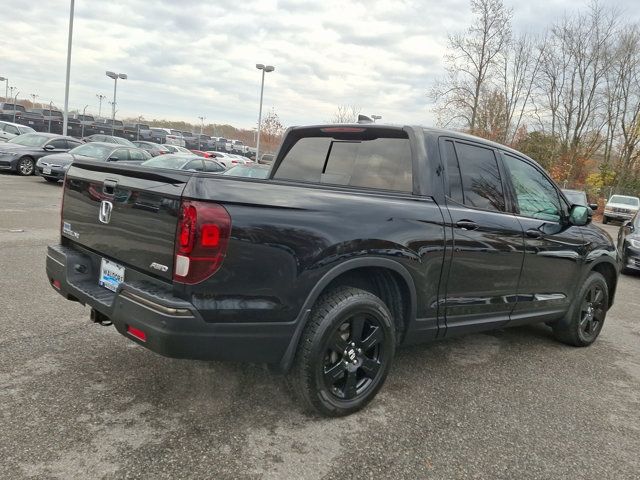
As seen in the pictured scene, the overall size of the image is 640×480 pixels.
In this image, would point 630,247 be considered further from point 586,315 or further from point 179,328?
point 179,328

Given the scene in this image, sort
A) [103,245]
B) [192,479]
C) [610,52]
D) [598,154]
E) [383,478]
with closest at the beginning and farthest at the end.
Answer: [192,479] → [383,478] → [103,245] → [610,52] → [598,154]

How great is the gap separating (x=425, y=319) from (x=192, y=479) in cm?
174

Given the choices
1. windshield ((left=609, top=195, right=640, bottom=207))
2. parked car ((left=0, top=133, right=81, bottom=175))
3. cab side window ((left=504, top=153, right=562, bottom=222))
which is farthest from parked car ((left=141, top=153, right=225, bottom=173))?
windshield ((left=609, top=195, right=640, bottom=207))

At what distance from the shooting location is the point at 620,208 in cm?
2556

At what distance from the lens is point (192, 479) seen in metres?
2.35

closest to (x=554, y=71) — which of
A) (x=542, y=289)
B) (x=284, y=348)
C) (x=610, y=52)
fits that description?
(x=610, y=52)

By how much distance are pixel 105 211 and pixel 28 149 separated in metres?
17.6

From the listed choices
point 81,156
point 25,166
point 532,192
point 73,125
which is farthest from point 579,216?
point 73,125

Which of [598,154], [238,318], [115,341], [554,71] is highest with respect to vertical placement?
[554,71]

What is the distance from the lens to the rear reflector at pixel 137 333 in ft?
8.20

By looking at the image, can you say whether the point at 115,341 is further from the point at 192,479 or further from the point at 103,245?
the point at 192,479

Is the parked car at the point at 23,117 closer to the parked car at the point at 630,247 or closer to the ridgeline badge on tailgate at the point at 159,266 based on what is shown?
the parked car at the point at 630,247

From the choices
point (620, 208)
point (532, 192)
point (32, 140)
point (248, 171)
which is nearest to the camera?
point (532, 192)

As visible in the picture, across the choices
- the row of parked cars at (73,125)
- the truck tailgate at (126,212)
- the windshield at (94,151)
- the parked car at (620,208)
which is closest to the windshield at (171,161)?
the windshield at (94,151)
